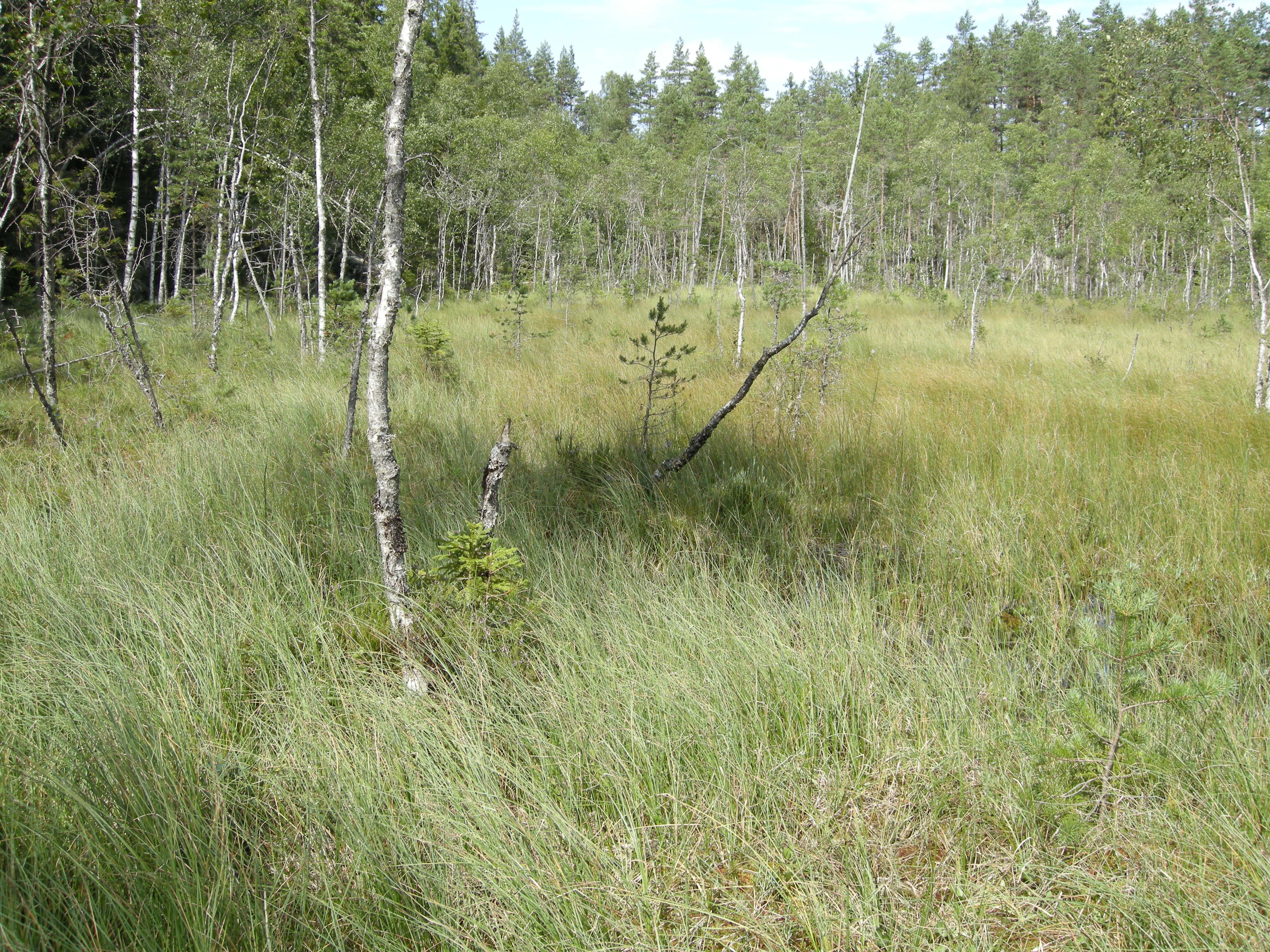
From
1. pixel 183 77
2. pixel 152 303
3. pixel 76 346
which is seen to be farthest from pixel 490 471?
pixel 152 303

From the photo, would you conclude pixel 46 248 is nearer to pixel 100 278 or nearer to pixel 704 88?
pixel 100 278

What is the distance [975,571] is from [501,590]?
249cm

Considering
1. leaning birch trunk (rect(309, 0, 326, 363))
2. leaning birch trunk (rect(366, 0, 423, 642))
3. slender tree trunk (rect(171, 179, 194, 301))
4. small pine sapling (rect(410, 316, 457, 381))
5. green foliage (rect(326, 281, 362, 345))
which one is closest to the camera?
leaning birch trunk (rect(366, 0, 423, 642))

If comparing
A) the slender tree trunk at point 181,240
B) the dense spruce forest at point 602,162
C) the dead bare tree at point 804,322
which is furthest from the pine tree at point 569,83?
the dead bare tree at point 804,322

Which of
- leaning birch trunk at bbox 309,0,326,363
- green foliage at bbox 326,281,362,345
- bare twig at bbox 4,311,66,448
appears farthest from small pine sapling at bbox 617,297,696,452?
leaning birch trunk at bbox 309,0,326,363

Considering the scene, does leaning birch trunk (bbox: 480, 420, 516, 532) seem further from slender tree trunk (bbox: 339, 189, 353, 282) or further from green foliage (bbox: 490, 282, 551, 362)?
green foliage (bbox: 490, 282, 551, 362)

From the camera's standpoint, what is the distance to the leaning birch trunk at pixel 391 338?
9.29 ft

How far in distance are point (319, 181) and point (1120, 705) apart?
1151 centimetres

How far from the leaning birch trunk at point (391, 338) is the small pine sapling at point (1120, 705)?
7.64ft

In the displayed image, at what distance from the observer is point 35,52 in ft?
18.2

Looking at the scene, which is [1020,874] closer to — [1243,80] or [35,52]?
[35,52]

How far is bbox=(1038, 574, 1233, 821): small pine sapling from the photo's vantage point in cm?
195

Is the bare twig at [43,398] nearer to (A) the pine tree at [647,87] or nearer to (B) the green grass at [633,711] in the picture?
(B) the green grass at [633,711]

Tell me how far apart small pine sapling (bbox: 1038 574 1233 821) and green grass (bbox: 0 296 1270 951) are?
0.06 metres
